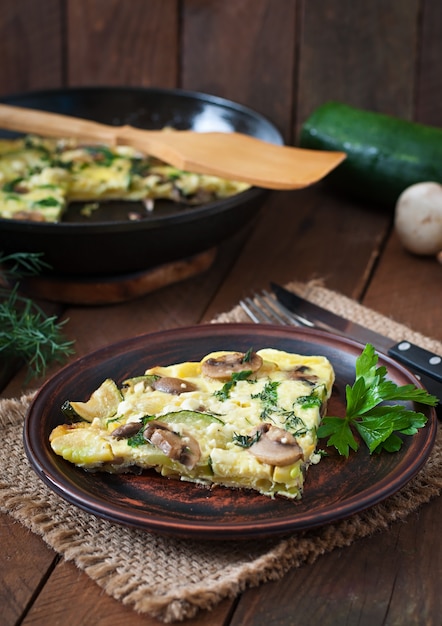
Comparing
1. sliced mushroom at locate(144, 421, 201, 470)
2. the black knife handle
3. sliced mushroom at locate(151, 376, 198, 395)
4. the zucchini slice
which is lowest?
the black knife handle

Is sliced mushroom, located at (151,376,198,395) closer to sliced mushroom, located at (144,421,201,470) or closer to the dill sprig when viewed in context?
sliced mushroom, located at (144,421,201,470)

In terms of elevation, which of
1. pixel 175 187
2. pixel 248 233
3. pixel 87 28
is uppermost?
pixel 87 28

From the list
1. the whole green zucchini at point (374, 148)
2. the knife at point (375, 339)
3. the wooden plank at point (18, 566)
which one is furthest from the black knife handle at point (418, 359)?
the whole green zucchini at point (374, 148)

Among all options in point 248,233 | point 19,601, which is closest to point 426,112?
point 248,233

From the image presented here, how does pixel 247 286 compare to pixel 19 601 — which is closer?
pixel 19 601

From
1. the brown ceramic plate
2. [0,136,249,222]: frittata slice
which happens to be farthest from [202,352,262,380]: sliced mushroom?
[0,136,249,222]: frittata slice

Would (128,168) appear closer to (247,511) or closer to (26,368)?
(26,368)
